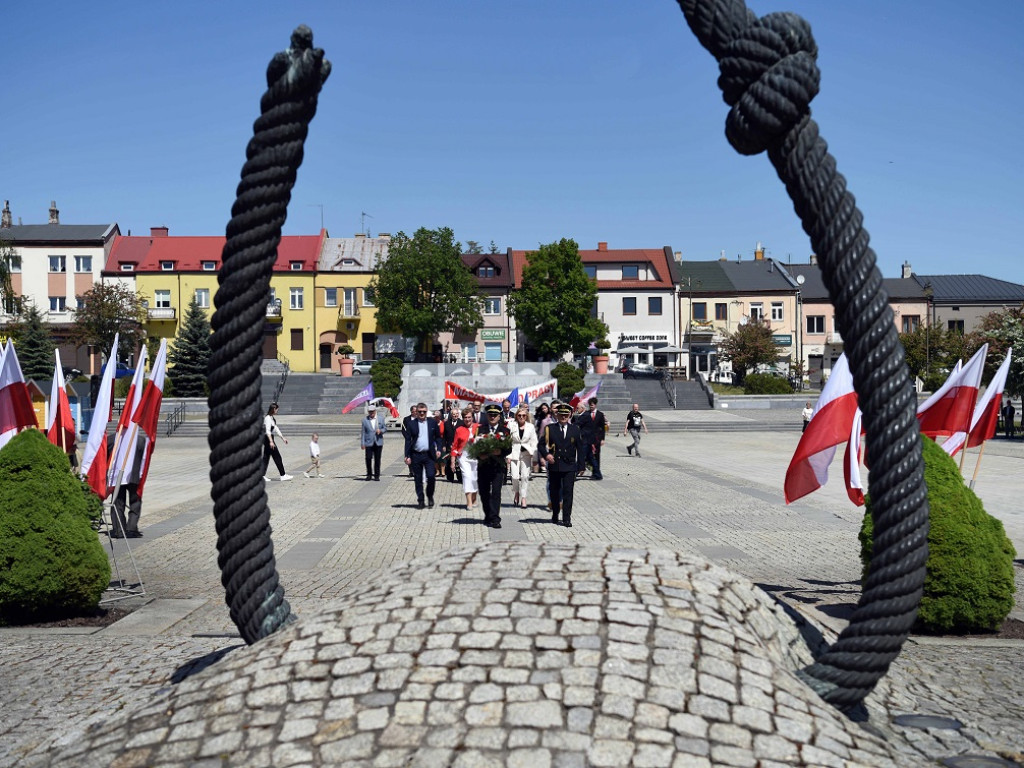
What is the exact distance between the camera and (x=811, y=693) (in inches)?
153

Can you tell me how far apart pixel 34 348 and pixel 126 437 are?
48.7 metres

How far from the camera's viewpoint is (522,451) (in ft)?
52.0

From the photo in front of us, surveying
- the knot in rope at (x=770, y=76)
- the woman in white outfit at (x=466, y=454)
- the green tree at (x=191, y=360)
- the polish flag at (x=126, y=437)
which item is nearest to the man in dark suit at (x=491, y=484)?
the woman in white outfit at (x=466, y=454)

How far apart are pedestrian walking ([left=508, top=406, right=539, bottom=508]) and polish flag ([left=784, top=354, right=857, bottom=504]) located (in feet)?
24.6

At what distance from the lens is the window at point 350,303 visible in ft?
233

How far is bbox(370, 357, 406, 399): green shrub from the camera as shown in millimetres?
47844

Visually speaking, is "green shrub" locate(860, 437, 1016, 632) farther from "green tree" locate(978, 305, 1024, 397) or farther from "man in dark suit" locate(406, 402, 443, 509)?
"green tree" locate(978, 305, 1024, 397)

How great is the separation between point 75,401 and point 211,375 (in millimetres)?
30962

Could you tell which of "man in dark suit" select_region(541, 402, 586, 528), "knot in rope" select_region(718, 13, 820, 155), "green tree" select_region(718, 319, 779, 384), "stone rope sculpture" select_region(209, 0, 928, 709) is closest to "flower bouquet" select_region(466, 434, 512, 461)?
"man in dark suit" select_region(541, 402, 586, 528)

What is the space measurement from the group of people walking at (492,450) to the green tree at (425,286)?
4477cm

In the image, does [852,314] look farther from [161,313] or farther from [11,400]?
[161,313]

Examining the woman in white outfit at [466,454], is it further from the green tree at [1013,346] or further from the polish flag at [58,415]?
the green tree at [1013,346]

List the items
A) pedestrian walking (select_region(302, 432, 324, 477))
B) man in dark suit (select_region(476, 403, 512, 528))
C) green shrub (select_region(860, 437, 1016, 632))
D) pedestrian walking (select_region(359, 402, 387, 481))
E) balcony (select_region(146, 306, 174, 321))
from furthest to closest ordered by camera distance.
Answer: balcony (select_region(146, 306, 174, 321)), pedestrian walking (select_region(302, 432, 324, 477)), pedestrian walking (select_region(359, 402, 387, 481)), man in dark suit (select_region(476, 403, 512, 528)), green shrub (select_region(860, 437, 1016, 632))

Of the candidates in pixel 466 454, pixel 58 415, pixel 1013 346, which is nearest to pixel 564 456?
pixel 466 454
